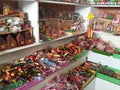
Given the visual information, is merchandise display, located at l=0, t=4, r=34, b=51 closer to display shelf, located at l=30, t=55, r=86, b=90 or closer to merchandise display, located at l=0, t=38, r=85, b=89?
merchandise display, located at l=0, t=38, r=85, b=89

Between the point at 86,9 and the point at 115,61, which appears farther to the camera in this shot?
the point at 86,9

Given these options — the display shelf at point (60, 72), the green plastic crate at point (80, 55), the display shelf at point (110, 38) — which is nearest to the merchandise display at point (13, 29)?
the display shelf at point (60, 72)

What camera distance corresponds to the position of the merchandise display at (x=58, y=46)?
1.07 metres

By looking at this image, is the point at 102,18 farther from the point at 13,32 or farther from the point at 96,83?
the point at 13,32

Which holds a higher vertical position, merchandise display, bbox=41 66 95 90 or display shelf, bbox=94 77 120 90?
merchandise display, bbox=41 66 95 90

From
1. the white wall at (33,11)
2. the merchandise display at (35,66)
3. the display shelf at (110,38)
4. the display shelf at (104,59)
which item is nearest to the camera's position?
the merchandise display at (35,66)

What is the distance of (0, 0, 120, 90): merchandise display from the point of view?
3.52ft

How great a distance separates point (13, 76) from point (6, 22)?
403 millimetres

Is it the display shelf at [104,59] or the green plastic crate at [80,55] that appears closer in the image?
the green plastic crate at [80,55]

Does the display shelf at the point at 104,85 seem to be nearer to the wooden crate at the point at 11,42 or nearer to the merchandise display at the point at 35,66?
the merchandise display at the point at 35,66

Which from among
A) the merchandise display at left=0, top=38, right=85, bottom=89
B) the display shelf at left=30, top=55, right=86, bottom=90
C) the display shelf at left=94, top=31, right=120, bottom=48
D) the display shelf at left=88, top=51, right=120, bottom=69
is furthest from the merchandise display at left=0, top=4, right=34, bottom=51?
the display shelf at left=94, top=31, right=120, bottom=48

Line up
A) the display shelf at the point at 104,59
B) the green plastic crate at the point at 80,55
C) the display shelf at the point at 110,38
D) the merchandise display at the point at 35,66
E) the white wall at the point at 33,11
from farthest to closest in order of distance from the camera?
the display shelf at the point at 110,38, the display shelf at the point at 104,59, the green plastic crate at the point at 80,55, the white wall at the point at 33,11, the merchandise display at the point at 35,66

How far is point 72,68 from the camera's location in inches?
61.4

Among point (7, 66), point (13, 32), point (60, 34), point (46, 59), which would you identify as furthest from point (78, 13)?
point (7, 66)
